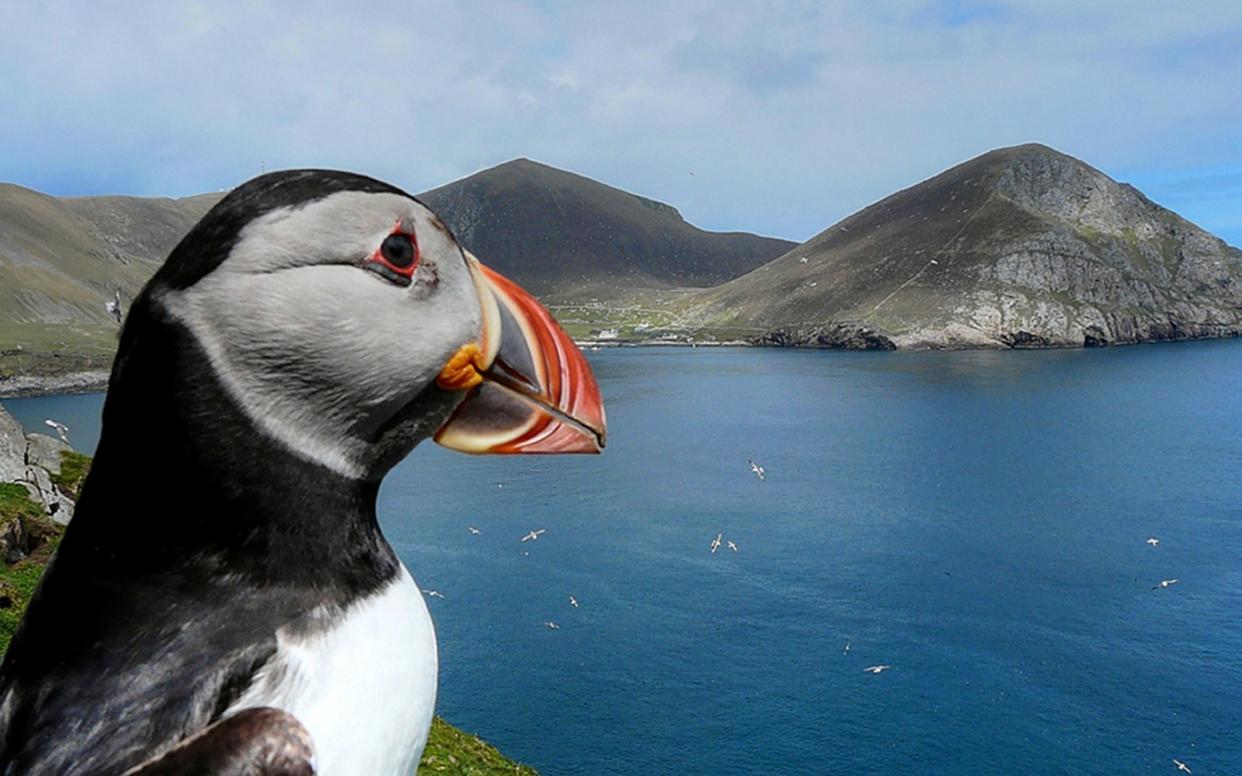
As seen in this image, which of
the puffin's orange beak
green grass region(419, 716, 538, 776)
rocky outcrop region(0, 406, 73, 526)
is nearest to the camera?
the puffin's orange beak

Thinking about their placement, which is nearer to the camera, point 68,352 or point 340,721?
point 340,721

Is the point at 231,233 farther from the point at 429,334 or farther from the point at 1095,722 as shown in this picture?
the point at 1095,722

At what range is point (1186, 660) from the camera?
1310 inches

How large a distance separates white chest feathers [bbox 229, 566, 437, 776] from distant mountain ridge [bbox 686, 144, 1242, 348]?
152962 millimetres

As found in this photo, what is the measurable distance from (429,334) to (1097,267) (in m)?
176

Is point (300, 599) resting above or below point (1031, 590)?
above

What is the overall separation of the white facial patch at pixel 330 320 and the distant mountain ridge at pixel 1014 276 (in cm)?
15282

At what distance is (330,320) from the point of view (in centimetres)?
210

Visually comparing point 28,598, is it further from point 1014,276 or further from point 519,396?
point 1014,276

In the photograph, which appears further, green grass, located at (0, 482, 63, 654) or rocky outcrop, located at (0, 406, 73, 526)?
rocky outcrop, located at (0, 406, 73, 526)

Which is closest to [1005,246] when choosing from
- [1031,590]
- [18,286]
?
[1031,590]

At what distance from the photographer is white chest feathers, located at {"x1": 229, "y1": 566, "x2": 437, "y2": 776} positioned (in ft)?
6.32

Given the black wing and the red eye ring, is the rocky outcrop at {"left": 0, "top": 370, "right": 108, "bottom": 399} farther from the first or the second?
the black wing

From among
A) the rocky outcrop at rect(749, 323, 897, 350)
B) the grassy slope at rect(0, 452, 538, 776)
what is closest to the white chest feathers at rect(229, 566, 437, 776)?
the grassy slope at rect(0, 452, 538, 776)
